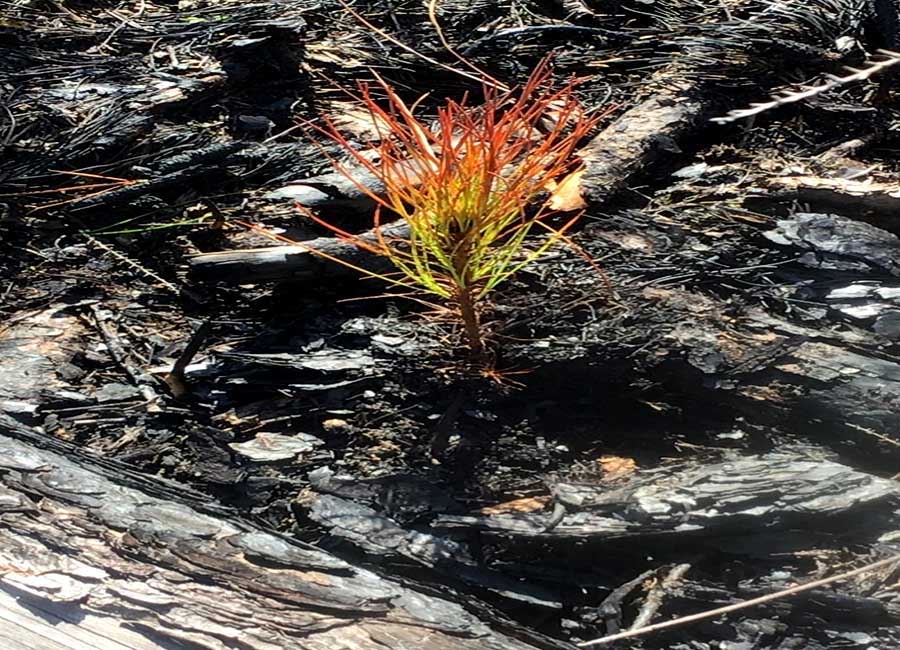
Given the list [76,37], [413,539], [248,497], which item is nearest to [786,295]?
[413,539]

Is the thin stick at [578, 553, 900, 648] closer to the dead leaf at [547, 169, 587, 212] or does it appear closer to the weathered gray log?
the weathered gray log

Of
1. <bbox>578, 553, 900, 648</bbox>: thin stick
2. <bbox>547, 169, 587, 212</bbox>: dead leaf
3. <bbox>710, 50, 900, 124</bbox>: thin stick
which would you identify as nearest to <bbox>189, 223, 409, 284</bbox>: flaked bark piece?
<bbox>547, 169, 587, 212</bbox>: dead leaf

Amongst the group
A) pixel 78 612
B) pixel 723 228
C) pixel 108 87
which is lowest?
→ pixel 78 612

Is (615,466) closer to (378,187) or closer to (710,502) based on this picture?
(710,502)

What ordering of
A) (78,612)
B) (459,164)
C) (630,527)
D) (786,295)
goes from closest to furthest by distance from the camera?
1. (78,612)
2. (630,527)
3. (459,164)
4. (786,295)

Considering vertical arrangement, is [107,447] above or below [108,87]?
below

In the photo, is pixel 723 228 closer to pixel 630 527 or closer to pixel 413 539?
pixel 630 527
